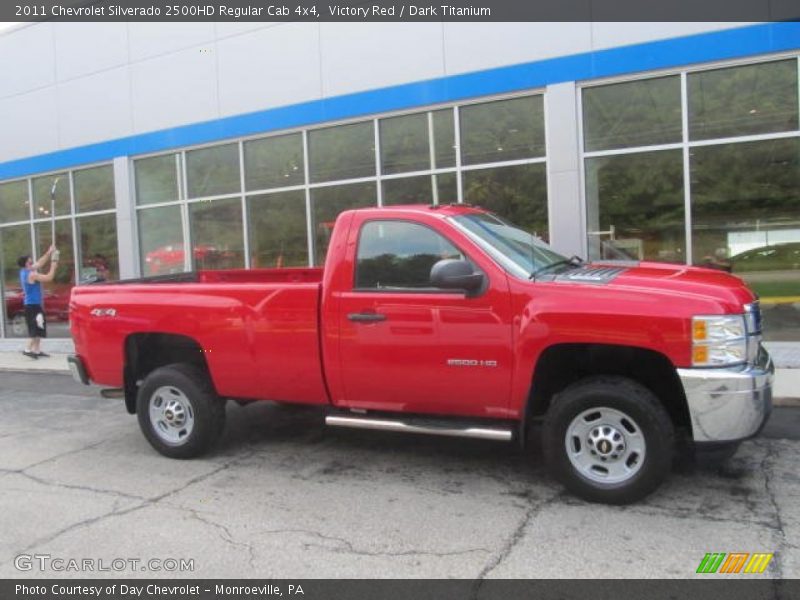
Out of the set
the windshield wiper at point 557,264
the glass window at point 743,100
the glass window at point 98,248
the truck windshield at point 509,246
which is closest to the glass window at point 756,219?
the glass window at point 743,100

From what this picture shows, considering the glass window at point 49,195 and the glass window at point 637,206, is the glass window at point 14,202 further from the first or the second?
the glass window at point 637,206

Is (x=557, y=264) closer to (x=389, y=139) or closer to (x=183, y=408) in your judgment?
(x=183, y=408)

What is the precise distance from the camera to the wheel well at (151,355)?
5922mm

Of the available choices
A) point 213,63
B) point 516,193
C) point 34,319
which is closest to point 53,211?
point 34,319

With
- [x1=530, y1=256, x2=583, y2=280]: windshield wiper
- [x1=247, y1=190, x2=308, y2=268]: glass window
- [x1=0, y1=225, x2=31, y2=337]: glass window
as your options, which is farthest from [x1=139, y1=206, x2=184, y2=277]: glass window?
[x1=530, y1=256, x2=583, y2=280]: windshield wiper

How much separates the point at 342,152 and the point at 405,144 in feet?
4.06

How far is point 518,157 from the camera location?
1062 centimetres

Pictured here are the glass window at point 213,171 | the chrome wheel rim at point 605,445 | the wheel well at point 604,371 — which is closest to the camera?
the chrome wheel rim at point 605,445

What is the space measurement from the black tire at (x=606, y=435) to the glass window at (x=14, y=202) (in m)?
15.3

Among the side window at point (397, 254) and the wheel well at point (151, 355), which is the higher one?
the side window at point (397, 254)

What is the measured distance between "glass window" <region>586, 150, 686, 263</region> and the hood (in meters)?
5.33

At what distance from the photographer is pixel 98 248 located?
1498 centimetres

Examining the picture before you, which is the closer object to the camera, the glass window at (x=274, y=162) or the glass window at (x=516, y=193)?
the glass window at (x=516, y=193)
